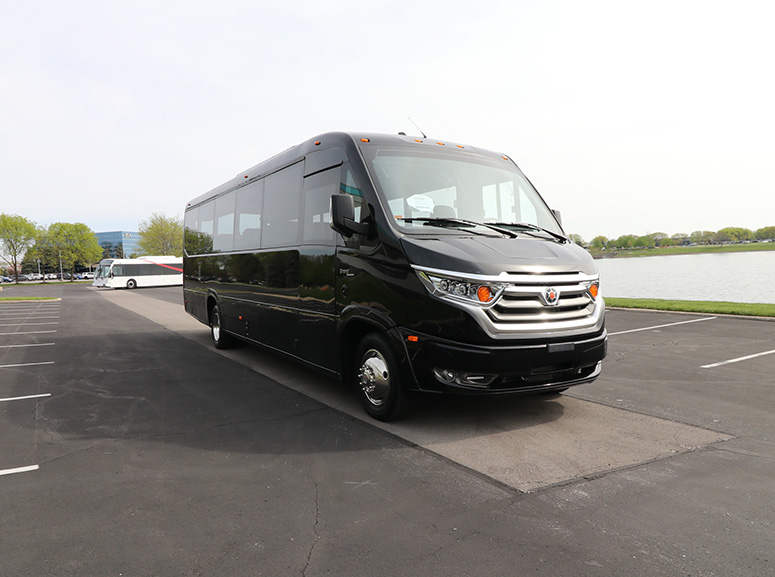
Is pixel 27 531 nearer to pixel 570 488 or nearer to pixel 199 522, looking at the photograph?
pixel 199 522

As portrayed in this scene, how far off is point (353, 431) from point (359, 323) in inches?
42.6

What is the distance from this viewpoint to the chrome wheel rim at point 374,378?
498 centimetres

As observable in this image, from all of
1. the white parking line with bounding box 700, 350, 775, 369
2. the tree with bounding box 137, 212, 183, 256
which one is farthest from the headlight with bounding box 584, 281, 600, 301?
the tree with bounding box 137, 212, 183, 256

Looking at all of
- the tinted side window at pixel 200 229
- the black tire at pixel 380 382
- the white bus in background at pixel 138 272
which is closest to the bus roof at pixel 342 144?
the black tire at pixel 380 382

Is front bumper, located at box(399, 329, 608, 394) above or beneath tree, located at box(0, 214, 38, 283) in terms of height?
beneath

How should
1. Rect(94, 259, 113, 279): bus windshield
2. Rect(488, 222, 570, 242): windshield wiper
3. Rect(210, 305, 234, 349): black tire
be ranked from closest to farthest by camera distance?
1. Rect(488, 222, 570, 242): windshield wiper
2. Rect(210, 305, 234, 349): black tire
3. Rect(94, 259, 113, 279): bus windshield

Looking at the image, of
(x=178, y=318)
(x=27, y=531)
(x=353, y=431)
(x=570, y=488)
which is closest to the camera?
(x=27, y=531)

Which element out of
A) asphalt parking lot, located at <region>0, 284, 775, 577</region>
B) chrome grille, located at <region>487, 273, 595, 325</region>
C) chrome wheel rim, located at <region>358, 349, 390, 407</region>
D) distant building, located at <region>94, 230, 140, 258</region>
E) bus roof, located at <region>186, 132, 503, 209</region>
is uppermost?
distant building, located at <region>94, 230, 140, 258</region>

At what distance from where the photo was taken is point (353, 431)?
4.84 m

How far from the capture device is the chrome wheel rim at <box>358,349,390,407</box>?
196 inches

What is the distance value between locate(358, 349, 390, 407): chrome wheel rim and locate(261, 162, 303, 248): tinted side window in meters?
2.08

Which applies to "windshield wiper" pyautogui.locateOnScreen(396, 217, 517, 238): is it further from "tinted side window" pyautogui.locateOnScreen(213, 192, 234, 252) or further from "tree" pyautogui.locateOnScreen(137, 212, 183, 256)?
"tree" pyautogui.locateOnScreen(137, 212, 183, 256)

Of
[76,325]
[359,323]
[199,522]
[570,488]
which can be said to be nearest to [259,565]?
[199,522]

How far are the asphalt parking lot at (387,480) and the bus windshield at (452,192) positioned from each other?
194cm
